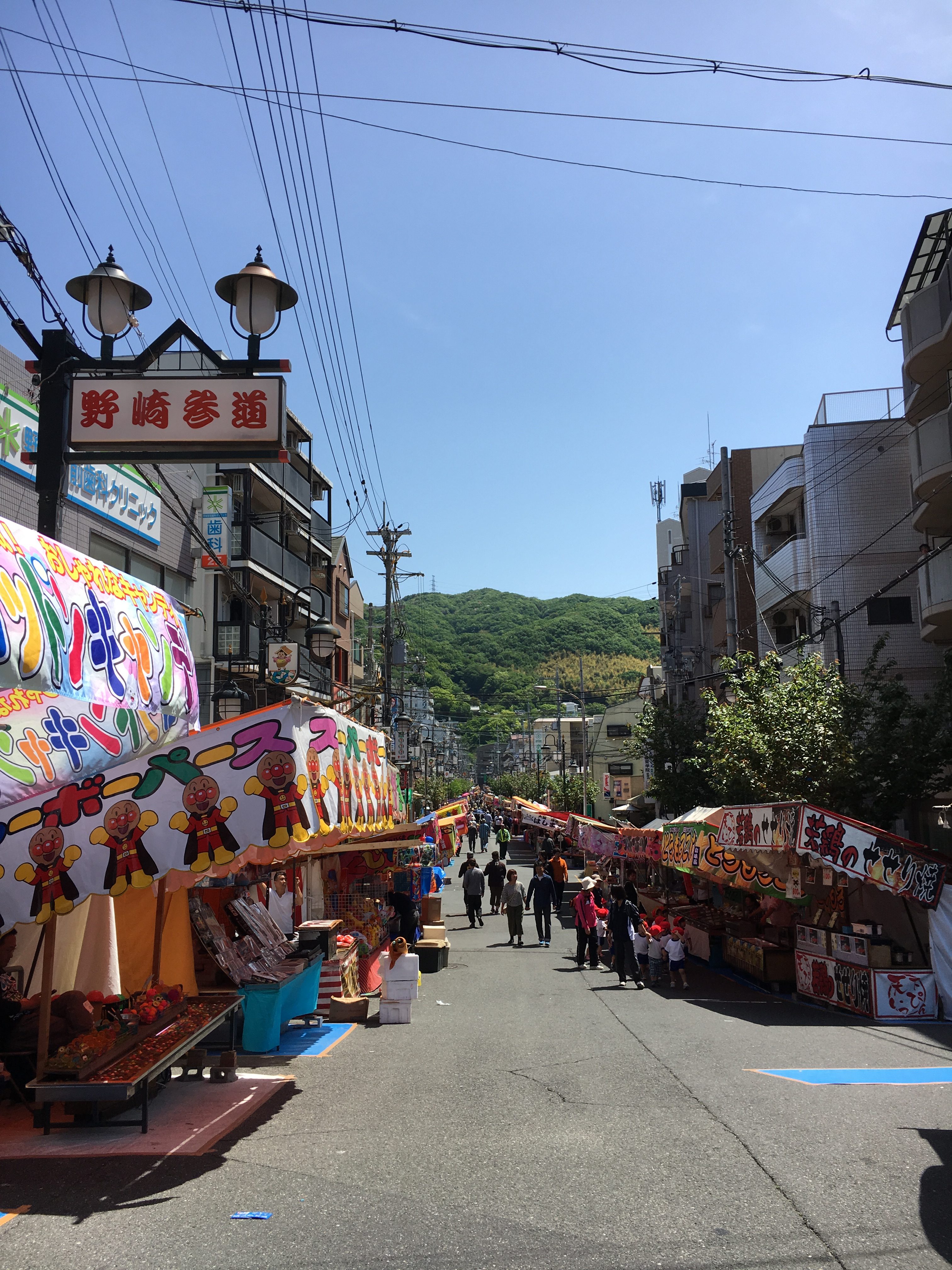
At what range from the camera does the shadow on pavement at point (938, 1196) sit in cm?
529

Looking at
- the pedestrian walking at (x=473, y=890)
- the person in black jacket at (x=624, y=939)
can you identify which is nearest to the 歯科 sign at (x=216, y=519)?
the pedestrian walking at (x=473, y=890)

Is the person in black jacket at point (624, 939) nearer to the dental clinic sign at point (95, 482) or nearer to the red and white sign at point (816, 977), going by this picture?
the red and white sign at point (816, 977)

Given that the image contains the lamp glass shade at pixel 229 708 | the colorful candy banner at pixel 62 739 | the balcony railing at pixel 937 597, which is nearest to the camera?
the colorful candy banner at pixel 62 739

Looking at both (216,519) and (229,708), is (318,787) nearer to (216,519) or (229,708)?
(216,519)

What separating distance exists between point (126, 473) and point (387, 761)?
31.9 feet

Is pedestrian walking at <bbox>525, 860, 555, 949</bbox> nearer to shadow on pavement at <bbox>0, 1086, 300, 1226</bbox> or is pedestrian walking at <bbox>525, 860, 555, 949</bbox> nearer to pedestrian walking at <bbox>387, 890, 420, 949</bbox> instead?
pedestrian walking at <bbox>387, 890, 420, 949</bbox>

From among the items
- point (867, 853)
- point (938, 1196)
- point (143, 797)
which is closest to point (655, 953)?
point (867, 853)

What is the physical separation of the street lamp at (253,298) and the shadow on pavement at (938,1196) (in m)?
7.64

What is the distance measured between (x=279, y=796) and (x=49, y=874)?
179 cm

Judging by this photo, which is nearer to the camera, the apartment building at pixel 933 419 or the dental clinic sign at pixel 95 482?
the dental clinic sign at pixel 95 482

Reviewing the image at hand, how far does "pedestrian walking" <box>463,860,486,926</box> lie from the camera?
23969mm

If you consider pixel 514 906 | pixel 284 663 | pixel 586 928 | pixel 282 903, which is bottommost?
pixel 586 928

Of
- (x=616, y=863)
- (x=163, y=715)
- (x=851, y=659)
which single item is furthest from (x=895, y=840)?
(x=616, y=863)

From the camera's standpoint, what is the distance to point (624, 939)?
53.3 feet
